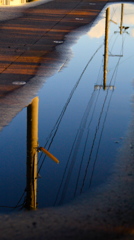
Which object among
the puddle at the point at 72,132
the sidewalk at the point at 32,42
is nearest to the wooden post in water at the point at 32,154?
the puddle at the point at 72,132


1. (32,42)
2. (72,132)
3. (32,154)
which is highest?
(32,154)

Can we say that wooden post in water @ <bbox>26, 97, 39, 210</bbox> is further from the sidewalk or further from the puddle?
the sidewalk

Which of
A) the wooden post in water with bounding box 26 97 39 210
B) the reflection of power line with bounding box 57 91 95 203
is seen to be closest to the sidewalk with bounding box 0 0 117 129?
the wooden post in water with bounding box 26 97 39 210

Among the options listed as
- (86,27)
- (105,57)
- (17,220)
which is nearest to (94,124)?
(17,220)

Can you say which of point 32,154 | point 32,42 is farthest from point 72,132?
point 32,42

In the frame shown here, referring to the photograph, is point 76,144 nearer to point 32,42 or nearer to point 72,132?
point 72,132

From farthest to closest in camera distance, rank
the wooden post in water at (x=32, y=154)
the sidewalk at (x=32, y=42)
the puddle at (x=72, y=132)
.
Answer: the sidewalk at (x=32, y=42) → the puddle at (x=72, y=132) → the wooden post in water at (x=32, y=154)

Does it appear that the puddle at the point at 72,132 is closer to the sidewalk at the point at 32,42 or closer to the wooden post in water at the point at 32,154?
the wooden post in water at the point at 32,154
